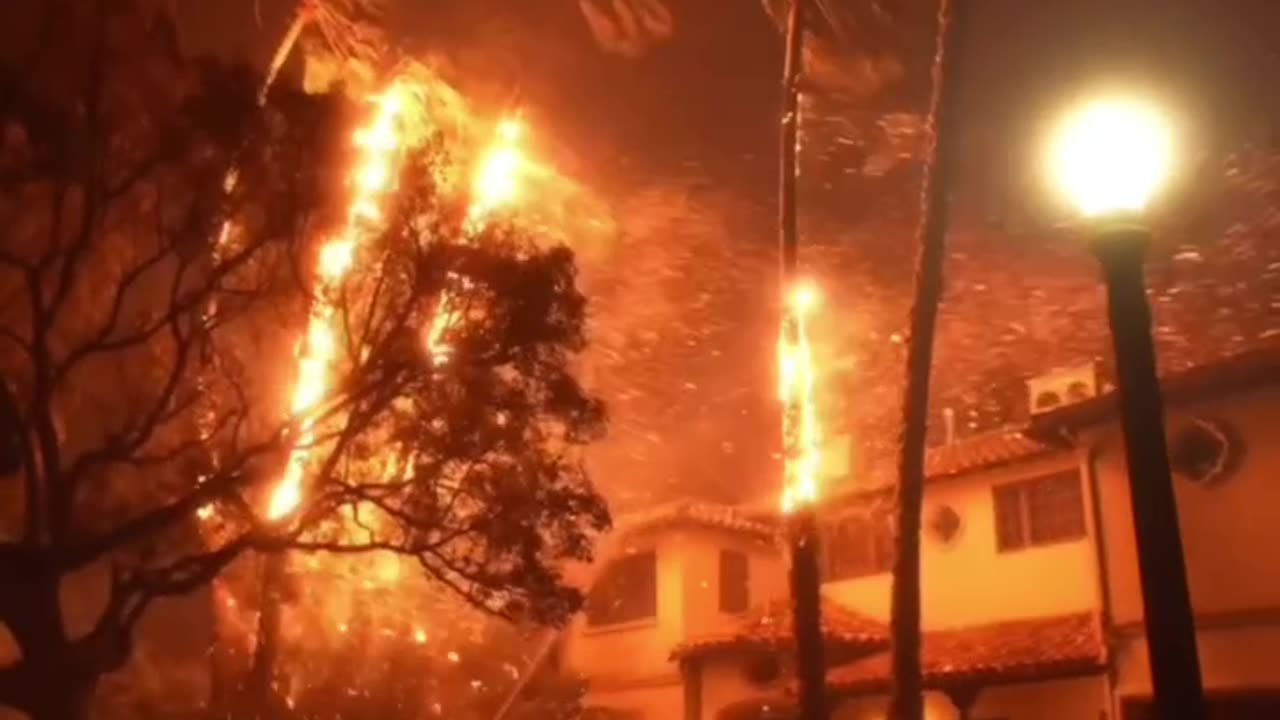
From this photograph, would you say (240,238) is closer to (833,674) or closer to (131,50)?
(131,50)

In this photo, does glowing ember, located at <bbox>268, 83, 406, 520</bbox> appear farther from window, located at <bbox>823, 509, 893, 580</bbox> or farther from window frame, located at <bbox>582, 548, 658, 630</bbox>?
window frame, located at <bbox>582, 548, 658, 630</bbox>

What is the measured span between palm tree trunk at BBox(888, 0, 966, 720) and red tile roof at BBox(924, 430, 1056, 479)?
4.80 m

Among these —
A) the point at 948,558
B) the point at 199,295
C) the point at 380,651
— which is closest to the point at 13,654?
the point at 199,295

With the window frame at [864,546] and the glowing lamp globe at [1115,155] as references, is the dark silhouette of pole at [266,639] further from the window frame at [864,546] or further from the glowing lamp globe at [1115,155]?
the glowing lamp globe at [1115,155]

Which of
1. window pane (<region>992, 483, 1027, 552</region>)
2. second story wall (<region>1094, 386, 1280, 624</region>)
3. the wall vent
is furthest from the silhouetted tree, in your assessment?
the wall vent

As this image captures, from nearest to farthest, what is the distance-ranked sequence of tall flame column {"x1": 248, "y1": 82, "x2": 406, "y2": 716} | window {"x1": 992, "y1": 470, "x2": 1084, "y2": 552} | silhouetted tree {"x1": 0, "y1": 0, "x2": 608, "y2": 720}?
silhouetted tree {"x1": 0, "y1": 0, "x2": 608, "y2": 720} → tall flame column {"x1": 248, "y1": 82, "x2": 406, "y2": 716} → window {"x1": 992, "y1": 470, "x2": 1084, "y2": 552}

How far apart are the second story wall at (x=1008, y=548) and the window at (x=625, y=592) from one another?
855 centimetres

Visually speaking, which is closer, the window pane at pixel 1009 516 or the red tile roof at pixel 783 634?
the window pane at pixel 1009 516

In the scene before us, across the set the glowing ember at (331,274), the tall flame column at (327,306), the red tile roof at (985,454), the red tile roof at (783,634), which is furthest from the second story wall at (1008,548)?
the glowing ember at (331,274)

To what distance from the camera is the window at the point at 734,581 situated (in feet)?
102

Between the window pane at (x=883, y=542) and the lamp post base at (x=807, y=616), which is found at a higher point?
the window pane at (x=883, y=542)

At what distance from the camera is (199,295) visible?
11109 mm

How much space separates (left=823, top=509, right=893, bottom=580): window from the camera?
87.8ft

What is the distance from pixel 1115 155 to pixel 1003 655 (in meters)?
16.6
